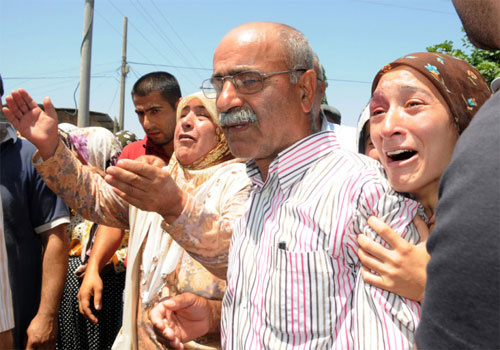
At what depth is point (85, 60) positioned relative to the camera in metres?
8.99

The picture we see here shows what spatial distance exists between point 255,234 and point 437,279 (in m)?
0.95

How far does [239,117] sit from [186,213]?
414mm

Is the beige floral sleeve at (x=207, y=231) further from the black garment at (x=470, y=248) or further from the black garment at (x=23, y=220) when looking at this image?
the black garment at (x=23, y=220)

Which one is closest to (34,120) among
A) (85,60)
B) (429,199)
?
(429,199)

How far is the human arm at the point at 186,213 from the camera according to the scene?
164 cm

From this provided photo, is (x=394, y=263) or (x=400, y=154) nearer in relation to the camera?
(x=394, y=263)

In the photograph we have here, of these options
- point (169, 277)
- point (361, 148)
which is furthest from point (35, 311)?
point (361, 148)

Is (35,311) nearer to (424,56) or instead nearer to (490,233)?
(424,56)

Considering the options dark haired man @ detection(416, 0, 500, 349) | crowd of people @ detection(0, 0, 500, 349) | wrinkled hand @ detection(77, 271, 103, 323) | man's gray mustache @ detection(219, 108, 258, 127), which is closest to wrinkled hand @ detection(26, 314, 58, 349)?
wrinkled hand @ detection(77, 271, 103, 323)

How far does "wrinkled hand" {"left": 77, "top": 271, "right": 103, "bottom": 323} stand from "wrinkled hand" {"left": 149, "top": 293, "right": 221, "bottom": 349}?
4.83ft

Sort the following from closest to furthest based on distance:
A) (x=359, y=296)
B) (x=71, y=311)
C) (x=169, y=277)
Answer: (x=359, y=296), (x=169, y=277), (x=71, y=311)

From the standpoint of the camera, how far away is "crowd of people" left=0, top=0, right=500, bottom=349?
28.3 inches

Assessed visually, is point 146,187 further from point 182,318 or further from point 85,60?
point 85,60

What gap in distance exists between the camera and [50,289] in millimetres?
3021
